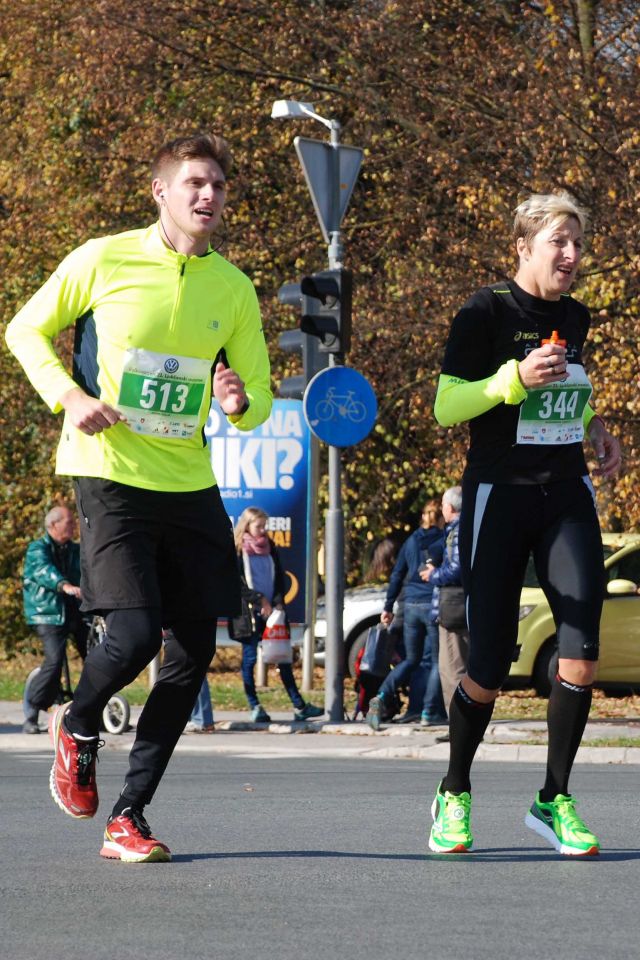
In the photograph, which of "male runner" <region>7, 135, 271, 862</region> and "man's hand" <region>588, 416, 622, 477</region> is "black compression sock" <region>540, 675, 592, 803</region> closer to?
"man's hand" <region>588, 416, 622, 477</region>

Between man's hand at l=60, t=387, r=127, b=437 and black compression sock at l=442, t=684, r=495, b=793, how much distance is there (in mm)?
1475

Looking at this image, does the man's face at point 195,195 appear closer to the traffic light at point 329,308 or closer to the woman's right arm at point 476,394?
the woman's right arm at point 476,394

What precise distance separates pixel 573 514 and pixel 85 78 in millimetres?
18915

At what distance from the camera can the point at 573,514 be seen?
595 cm

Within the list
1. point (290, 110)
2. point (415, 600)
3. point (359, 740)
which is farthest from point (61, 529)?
point (290, 110)

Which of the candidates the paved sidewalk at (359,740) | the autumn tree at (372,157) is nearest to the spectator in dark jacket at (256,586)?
the paved sidewalk at (359,740)

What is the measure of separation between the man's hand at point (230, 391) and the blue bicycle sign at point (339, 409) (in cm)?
847

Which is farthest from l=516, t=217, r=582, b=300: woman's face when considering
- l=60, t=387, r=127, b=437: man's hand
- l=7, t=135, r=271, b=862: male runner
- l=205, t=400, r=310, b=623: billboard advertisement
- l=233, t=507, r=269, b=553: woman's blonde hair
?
l=205, t=400, r=310, b=623: billboard advertisement

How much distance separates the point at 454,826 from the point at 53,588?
8.75m

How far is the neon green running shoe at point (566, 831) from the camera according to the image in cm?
598

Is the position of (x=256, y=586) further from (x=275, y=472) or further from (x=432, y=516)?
(x=275, y=472)

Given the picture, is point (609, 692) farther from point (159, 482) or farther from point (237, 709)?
point (159, 482)

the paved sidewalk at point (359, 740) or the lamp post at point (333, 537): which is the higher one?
the lamp post at point (333, 537)

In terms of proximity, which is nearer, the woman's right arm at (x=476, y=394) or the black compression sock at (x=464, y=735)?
the woman's right arm at (x=476, y=394)
